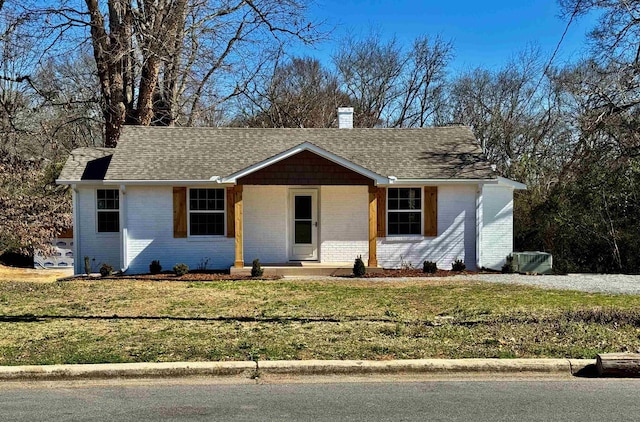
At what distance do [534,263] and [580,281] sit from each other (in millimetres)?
2386

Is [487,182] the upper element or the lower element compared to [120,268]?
upper

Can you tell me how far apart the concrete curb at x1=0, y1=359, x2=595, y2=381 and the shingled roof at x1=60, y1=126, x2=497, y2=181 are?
10063 mm

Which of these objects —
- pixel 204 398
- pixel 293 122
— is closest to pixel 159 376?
pixel 204 398

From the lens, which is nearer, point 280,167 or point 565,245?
point 280,167

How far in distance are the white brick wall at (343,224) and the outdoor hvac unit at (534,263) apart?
4.58 meters

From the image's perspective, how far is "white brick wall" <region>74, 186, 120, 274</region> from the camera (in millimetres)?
16938

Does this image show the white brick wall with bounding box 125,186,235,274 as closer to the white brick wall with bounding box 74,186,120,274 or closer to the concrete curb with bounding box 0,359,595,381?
the white brick wall with bounding box 74,186,120,274

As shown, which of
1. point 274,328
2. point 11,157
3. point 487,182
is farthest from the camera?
point 487,182

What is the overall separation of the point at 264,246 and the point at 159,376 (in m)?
10.7

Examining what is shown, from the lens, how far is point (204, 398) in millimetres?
5441

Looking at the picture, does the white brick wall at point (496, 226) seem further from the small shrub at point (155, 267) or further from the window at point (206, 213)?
the small shrub at point (155, 267)

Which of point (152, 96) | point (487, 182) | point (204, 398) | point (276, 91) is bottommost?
point (204, 398)

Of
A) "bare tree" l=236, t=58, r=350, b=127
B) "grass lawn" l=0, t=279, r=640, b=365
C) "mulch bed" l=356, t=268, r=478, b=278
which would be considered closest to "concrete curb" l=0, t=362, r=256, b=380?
"grass lawn" l=0, t=279, r=640, b=365

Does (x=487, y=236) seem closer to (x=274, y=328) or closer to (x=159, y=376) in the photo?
(x=274, y=328)
